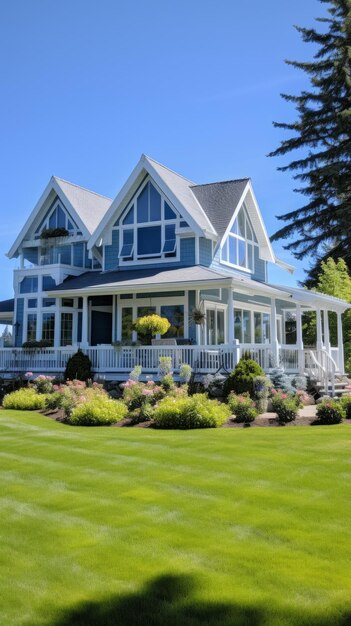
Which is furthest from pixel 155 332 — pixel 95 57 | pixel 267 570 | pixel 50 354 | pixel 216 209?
pixel 267 570

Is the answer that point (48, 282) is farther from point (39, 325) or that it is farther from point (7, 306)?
point (7, 306)

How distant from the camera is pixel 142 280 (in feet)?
69.7

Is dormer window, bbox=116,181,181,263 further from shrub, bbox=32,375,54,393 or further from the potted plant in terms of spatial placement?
shrub, bbox=32,375,54,393

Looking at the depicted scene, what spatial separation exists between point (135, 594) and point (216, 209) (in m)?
22.1

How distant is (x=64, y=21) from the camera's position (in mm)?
15273

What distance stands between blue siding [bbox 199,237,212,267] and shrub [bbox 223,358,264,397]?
6927mm

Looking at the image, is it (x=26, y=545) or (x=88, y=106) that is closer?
(x=26, y=545)

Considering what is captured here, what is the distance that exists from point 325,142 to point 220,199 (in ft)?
55.2

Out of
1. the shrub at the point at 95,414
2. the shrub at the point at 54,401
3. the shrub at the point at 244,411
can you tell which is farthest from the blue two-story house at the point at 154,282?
the shrub at the point at 95,414

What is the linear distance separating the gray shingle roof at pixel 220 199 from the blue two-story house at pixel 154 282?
5 centimetres

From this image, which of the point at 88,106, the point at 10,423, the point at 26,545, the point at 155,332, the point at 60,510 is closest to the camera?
the point at 26,545

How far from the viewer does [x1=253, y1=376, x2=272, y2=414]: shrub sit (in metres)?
15.1

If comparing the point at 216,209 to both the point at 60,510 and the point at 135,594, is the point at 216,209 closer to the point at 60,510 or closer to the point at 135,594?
the point at 60,510

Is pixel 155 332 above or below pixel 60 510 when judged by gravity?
above
